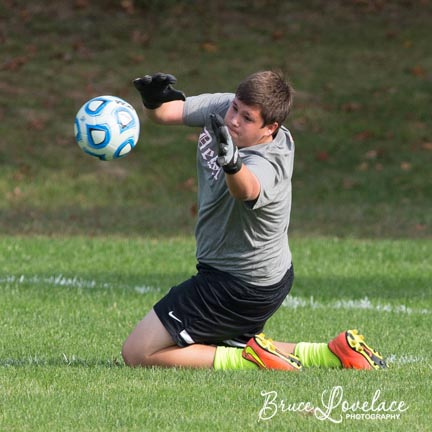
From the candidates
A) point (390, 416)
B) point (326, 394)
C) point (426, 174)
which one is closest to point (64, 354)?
point (326, 394)

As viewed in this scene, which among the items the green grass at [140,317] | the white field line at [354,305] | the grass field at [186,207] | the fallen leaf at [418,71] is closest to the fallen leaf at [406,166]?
the grass field at [186,207]

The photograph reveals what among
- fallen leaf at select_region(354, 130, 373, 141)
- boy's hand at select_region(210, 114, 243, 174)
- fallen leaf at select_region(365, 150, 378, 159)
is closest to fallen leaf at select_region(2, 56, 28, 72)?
fallen leaf at select_region(354, 130, 373, 141)

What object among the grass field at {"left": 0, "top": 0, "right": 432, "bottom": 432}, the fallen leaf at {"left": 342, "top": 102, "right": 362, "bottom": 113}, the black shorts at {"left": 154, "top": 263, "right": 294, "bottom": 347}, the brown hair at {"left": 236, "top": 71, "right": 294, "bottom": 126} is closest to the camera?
the grass field at {"left": 0, "top": 0, "right": 432, "bottom": 432}

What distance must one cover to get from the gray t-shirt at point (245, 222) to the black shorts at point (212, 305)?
6cm

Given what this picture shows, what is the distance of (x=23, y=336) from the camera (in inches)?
278

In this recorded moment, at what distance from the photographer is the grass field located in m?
5.39

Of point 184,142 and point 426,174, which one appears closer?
point 426,174

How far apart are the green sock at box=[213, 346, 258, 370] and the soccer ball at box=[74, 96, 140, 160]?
4.13 feet

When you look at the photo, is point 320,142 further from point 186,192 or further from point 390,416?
point 390,416

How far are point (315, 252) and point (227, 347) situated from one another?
538 centimetres

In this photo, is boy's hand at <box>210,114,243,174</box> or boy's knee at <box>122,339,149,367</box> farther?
boy's knee at <box>122,339,149,367</box>

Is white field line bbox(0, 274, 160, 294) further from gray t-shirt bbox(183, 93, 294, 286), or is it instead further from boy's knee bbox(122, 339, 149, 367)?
gray t-shirt bbox(183, 93, 294, 286)

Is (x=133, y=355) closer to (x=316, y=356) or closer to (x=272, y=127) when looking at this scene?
(x=316, y=356)

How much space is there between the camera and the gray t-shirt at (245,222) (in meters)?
5.89
